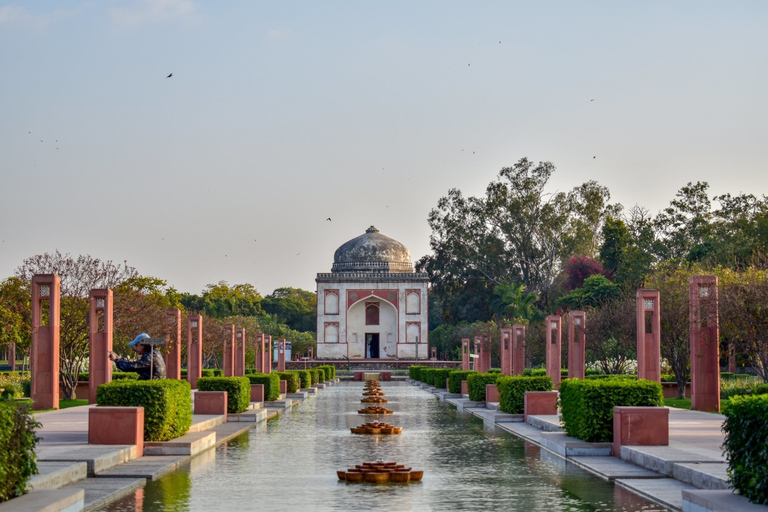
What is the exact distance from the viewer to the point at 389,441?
16.3 m

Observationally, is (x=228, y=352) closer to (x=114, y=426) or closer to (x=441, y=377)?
(x=441, y=377)

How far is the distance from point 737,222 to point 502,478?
141ft

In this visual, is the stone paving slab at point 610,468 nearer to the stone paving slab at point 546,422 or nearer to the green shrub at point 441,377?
the stone paving slab at point 546,422

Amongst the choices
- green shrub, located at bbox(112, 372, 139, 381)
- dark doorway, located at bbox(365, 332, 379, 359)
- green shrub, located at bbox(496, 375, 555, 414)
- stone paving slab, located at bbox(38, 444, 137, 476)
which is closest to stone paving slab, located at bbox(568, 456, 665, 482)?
stone paving slab, located at bbox(38, 444, 137, 476)

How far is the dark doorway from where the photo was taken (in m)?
75.7

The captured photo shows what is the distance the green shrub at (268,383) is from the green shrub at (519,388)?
7278mm

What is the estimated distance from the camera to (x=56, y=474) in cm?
1005

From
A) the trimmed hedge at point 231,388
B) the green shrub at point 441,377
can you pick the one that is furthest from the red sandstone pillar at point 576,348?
the trimmed hedge at point 231,388

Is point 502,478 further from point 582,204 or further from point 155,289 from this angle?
point 582,204

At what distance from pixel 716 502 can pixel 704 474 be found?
6.16 feet

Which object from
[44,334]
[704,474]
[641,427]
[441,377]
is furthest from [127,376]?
[441,377]

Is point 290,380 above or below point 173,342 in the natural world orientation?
below

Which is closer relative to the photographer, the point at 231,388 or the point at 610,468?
the point at 610,468

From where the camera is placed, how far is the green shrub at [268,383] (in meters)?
26.2
